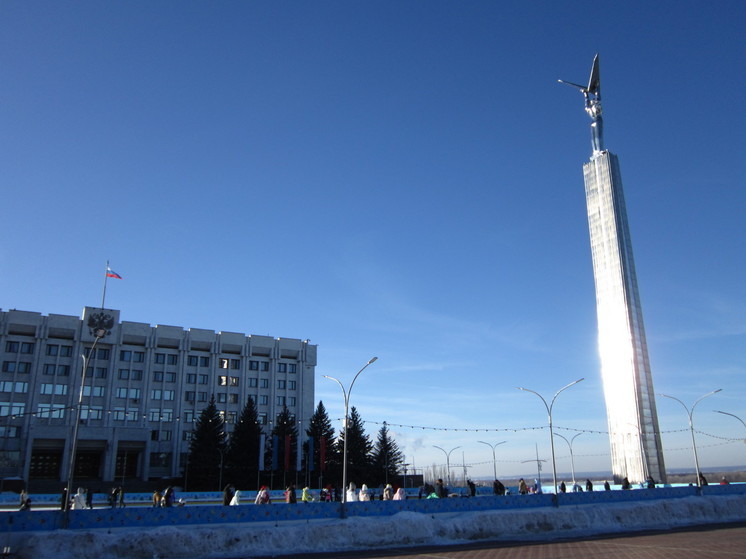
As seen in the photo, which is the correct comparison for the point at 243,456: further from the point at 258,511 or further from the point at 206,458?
the point at 258,511

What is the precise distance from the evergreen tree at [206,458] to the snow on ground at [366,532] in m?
48.4

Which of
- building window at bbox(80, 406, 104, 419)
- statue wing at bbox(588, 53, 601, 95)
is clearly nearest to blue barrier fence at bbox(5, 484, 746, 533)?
building window at bbox(80, 406, 104, 419)

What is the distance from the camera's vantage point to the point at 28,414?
70500mm

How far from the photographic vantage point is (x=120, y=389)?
259 feet

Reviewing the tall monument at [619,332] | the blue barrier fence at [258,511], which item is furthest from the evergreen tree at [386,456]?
the blue barrier fence at [258,511]

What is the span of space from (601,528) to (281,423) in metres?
51.4

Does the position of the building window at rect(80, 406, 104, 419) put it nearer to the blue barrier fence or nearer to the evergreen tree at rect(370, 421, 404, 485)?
the evergreen tree at rect(370, 421, 404, 485)

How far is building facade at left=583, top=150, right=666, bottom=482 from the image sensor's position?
70688 mm

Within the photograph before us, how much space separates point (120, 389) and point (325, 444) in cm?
2839

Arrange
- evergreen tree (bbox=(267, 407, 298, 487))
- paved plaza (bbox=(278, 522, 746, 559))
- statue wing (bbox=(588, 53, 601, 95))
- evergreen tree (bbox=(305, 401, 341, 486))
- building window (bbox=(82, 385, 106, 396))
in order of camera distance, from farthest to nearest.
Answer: statue wing (bbox=(588, 53, 601, 95))
building window (bbox=(82, 385, 106, 396))
evergreen tree (bbox=(305, 401, 341, 486))
evergreen tree (bbox=(267, 407, 298, 487))
paved plaza (bbox=(278, 522, 746, 559))

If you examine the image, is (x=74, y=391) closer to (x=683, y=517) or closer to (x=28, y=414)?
(x=28, y=414)

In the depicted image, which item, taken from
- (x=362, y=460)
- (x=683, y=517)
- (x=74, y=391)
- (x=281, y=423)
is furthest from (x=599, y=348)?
(x=74, y=391)

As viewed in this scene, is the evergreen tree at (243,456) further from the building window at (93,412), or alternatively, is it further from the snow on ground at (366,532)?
the snow on ground at (366,532)

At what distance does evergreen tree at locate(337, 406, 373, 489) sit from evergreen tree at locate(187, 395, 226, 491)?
14.9 m
